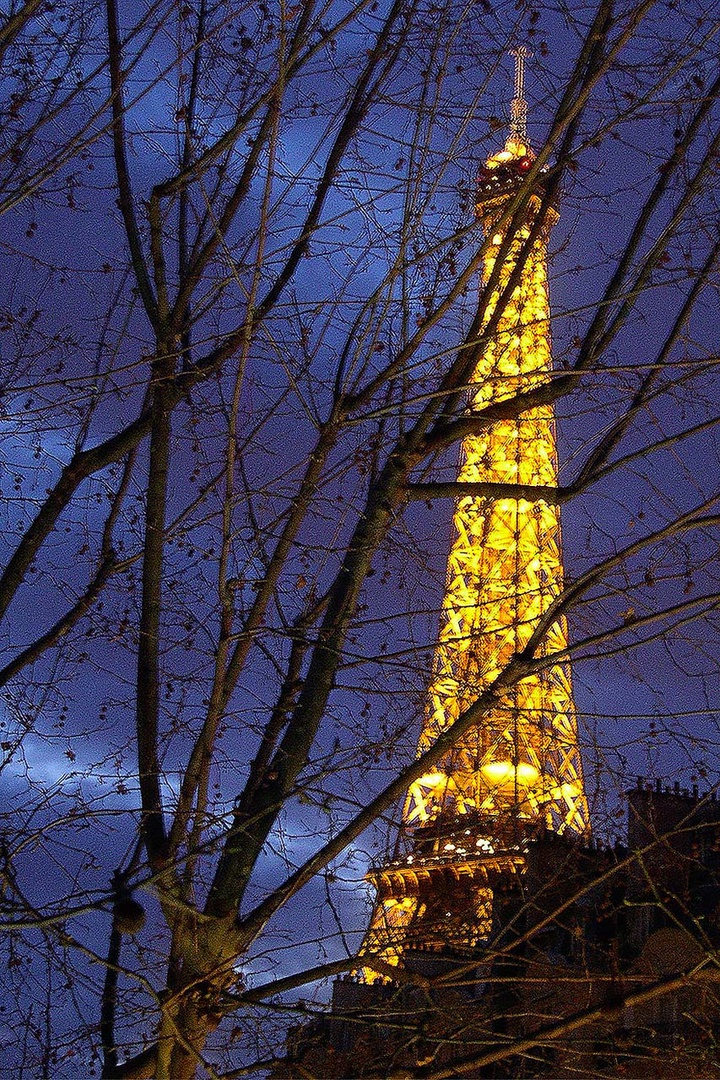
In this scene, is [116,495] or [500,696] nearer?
[500,696]

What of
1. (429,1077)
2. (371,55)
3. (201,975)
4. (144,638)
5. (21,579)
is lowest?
(429,1077)

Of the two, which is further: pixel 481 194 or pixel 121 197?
pixel 481 194

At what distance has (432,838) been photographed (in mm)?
5934

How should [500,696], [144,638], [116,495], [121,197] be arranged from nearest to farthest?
[500,696]
[144,638]
[121,197]
[116,495]

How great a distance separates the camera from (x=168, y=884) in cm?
496

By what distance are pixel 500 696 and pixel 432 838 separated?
1.29 m

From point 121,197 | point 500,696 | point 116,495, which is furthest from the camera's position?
point 116,495

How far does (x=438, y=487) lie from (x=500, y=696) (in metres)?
1.11

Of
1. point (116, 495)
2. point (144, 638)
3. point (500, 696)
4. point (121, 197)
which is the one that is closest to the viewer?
point (500, 696)

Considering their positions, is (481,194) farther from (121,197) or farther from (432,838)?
(432,838)

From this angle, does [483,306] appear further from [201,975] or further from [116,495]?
[201,975]

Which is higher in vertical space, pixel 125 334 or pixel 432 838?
pixel 125 334

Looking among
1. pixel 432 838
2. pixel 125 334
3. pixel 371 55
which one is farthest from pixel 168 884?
pixel 371 55

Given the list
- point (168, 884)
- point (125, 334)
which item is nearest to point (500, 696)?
point (168, 884)
